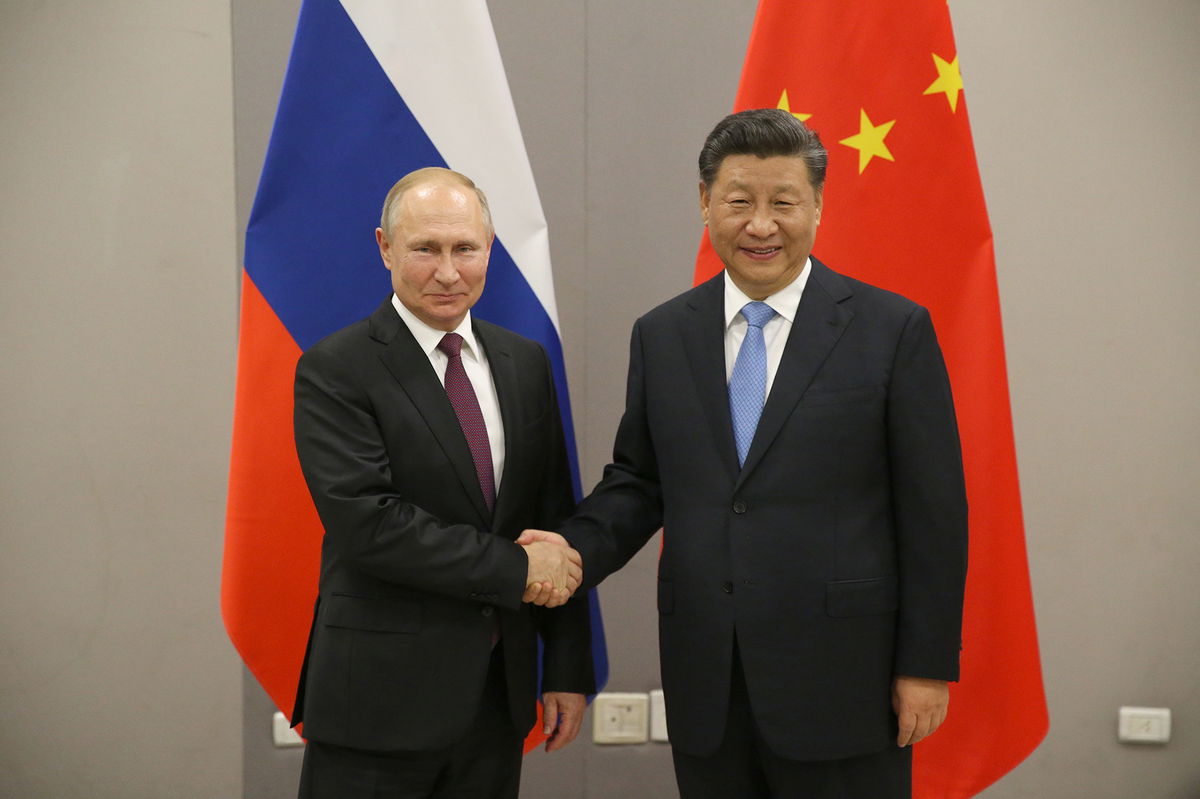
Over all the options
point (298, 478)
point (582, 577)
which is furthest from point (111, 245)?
point (582, 577)

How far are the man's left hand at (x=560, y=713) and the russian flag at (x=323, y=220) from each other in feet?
2.01

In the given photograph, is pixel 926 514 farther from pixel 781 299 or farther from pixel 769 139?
pixel 769 139

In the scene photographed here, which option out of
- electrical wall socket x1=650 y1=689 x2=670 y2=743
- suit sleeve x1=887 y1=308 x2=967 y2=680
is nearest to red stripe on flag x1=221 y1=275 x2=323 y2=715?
electrical wall socket x1=650 y1=689 x2=670 y2=743

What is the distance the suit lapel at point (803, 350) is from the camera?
154 cm

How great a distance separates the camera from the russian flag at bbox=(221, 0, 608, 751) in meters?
1.98

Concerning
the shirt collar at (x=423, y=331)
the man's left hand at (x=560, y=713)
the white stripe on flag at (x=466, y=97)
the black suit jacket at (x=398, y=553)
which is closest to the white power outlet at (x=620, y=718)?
the man's left hand at (x=560, y=713)

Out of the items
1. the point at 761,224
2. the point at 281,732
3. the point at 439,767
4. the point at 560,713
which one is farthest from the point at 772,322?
the point at 281,732

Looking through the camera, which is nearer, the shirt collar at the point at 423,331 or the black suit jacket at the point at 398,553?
the black suit jacket at the point at 398,553

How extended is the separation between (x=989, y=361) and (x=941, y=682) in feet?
2.42

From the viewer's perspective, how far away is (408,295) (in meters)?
1.66

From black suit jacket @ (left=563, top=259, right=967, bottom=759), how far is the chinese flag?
19.1 inches

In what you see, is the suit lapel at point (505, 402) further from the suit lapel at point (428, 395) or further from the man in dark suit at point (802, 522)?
the man in dark suit at point (802, 522)

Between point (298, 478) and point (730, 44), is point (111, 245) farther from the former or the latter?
point (730, 44)

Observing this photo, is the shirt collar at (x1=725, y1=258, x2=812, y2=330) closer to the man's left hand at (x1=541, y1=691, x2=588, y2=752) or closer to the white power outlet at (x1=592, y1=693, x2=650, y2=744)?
the man's left hand at (x1=541, y1=691, x2=588, y2=752)
